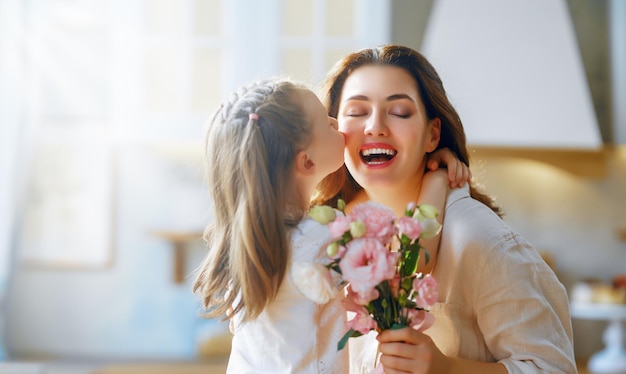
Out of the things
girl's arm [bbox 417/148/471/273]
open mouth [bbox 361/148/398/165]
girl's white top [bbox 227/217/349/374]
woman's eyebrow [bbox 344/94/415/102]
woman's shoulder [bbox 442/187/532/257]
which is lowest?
girl's white top [bbox 227/217/349/374]

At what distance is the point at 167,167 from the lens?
548 cm

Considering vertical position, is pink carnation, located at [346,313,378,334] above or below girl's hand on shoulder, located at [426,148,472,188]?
below

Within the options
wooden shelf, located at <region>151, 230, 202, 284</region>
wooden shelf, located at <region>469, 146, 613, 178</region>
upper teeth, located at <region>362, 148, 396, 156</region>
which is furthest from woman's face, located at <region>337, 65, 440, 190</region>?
wooden shelf, located at <region>151, 230, 202, 284</region>

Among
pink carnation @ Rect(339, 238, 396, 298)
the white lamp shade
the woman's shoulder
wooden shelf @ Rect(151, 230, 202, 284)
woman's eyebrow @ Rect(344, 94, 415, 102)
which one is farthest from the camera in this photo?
wooden shelf @ Rect(151, 230, 202, 284)

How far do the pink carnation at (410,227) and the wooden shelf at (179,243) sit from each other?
4.11m

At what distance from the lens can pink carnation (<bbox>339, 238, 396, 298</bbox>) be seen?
1.19 metres

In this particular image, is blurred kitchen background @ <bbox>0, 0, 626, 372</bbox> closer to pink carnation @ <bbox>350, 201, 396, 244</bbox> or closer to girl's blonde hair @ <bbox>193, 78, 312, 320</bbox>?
girl's blonde hair @ <bbox>193, 78, 312, 320</bbox>

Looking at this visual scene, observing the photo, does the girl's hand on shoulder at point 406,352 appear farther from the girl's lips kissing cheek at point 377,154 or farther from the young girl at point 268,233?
the girl's lips kissing cheek at point 377,154

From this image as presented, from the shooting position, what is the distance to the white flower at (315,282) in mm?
1313

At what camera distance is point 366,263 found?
4.00 feet

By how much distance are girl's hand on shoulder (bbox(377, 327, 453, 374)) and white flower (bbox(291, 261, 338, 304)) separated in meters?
0.11

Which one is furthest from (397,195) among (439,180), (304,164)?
(304,164)

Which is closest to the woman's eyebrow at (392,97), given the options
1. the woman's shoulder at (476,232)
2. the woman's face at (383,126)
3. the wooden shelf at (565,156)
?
the woman's face at (383,126)

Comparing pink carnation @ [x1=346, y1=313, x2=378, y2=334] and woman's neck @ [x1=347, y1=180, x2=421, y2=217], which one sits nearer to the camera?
pink carnation @ [x1=346, y1=313, x2=378, y2=334]
